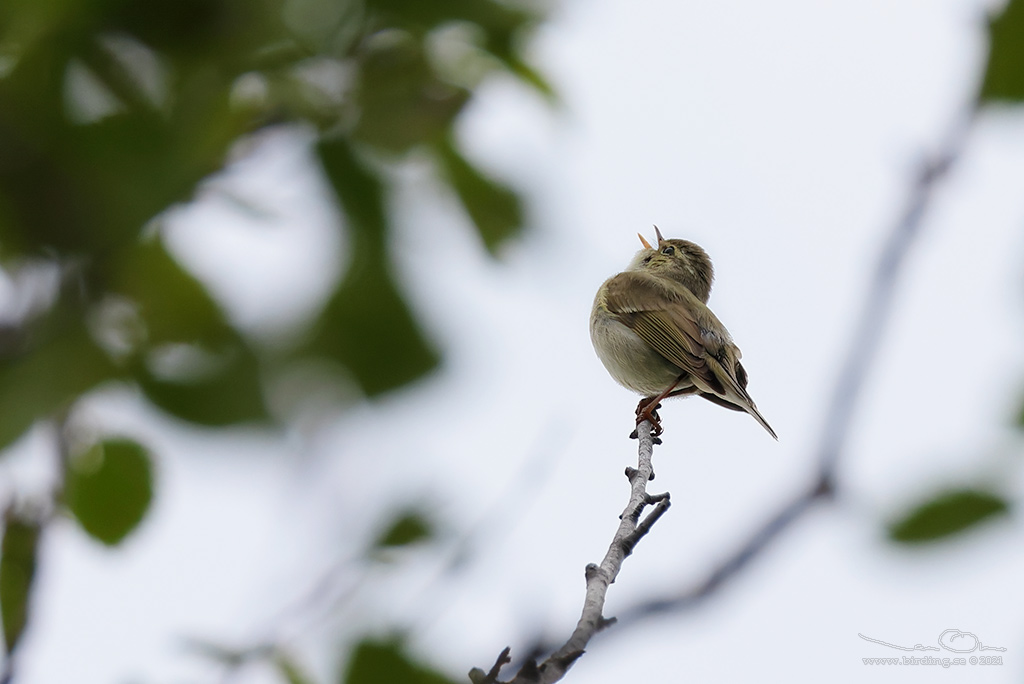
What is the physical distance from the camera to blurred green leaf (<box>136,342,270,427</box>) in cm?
82

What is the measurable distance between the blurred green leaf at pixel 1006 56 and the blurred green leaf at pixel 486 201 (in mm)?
635

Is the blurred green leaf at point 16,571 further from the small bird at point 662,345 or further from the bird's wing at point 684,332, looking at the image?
the bird's wing at point 684,332

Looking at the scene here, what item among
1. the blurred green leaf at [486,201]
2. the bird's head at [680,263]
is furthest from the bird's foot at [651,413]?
the blurred green leaf at [486,201]

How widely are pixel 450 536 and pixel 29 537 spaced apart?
1.96ft

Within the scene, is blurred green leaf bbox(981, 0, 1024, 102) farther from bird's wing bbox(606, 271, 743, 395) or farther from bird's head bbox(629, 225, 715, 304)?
bird's head bbox(629, 225, 715, 304)

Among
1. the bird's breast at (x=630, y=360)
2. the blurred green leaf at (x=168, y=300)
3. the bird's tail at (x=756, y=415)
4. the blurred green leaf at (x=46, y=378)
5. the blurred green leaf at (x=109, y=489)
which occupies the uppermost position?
the bird's breast at (x=630, y=360)

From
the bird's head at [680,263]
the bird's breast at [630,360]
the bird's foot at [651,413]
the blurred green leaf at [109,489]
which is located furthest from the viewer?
the bird's head at [680,263]

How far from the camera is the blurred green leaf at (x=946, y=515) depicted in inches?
29.0

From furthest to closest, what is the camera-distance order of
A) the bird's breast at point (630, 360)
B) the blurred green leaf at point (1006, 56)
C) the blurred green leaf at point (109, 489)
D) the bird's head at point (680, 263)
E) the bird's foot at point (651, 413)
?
the bird's head at point (680, 263) → the bird's breast at point (630, 360) → the bird's foot at point (651, 413) → the blurred green leaf at point (109, 489) → the blurred green leaf at point (1006, 56)

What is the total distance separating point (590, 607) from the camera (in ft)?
4.51

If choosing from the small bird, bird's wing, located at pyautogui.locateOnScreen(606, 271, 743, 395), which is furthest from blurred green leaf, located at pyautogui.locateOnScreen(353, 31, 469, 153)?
bird's wing, located at pyautogui.locateOnScreen(606, 271, 743, 395)

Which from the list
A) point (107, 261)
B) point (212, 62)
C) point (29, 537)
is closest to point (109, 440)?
point (29, 537)

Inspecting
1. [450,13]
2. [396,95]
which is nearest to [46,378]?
[450,13]

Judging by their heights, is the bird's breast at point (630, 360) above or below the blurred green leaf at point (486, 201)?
above
